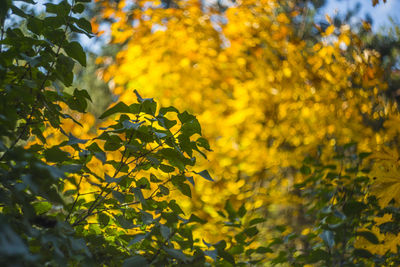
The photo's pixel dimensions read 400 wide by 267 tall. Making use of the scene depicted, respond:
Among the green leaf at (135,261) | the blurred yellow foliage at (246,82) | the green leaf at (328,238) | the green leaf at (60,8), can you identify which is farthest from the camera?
the blurred yellow foliage at (246,82)

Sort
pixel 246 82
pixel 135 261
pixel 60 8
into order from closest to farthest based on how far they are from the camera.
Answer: pixel 135 261, pixel 60 8, pixel 246 82

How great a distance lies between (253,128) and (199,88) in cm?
67

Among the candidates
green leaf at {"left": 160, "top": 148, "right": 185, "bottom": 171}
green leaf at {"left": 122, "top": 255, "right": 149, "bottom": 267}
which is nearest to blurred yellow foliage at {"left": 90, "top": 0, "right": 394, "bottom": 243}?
green leaf at {"left": 160, "top": 148, "right": 185, "bottom": 171}

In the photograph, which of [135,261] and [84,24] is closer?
[135,261]

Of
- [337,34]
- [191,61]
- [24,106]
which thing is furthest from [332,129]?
[24,106]

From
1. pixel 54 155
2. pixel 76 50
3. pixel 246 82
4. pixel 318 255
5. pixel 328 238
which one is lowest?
pixel 246 82

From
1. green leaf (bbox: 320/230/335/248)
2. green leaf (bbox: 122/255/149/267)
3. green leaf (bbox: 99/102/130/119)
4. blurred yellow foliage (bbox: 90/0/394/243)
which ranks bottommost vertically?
blurred yellow foliage (bbox: 90/0/394/243)

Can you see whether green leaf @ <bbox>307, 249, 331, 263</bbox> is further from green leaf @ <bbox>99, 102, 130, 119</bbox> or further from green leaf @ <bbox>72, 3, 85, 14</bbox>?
green leaf @ <bbox>72, 3, 85, 14</bbox>

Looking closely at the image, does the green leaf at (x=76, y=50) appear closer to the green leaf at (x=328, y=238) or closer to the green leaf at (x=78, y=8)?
the green leaf at (x=78, y=8)

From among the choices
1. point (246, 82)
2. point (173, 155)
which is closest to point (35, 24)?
point (173, 155)

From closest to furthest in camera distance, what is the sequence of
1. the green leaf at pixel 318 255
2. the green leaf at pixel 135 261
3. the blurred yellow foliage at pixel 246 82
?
the green leaf at pixel 135 261
the green leaf at pixel 318 255
the blurred yellow foliage at pixel 246 82

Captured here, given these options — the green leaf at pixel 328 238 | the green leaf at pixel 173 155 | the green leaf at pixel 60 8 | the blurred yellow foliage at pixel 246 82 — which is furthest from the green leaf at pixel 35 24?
the blurred yellow foliage at pixel 246 82

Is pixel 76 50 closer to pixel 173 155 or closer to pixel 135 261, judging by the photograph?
pixel 173 155

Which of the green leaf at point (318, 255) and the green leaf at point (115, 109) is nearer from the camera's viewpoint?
the green leaf at point (115, 109)
